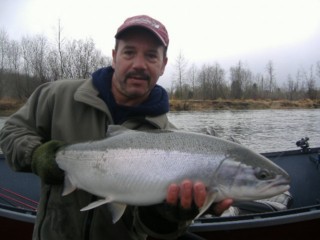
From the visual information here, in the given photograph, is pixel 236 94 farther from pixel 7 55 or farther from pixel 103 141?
pixel 103 141

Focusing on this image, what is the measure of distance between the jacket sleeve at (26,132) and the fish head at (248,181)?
1.35m

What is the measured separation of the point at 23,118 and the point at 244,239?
9.43 feet

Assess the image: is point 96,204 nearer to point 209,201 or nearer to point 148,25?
point 209,201

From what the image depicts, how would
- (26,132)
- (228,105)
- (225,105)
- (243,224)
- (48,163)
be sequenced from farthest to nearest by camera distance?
(228,105)
(225,105)
(243,224)
(26,132)
(48,163)

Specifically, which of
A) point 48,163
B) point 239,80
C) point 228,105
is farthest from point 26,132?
point 239,80

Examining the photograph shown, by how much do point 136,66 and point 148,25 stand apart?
339 millimetres

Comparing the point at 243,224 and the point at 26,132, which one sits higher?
the point at 26,132

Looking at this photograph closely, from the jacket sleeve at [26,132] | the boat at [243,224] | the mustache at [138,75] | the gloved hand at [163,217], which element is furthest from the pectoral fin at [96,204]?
the boat at [243,224]

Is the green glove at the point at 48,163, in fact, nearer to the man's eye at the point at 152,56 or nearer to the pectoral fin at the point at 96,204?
the pectoral fin at the point at 96,204

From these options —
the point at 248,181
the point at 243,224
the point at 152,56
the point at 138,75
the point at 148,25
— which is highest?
the point at 148,25

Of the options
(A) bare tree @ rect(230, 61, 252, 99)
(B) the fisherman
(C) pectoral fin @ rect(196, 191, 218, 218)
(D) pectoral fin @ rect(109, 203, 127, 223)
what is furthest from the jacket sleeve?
(A) bare tree @ rect(230, 61, 252, 99)

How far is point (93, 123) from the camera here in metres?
2.74

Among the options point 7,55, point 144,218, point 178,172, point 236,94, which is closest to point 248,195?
point 178,172

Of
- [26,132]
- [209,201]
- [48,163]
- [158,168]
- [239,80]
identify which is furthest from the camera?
[239,80]
